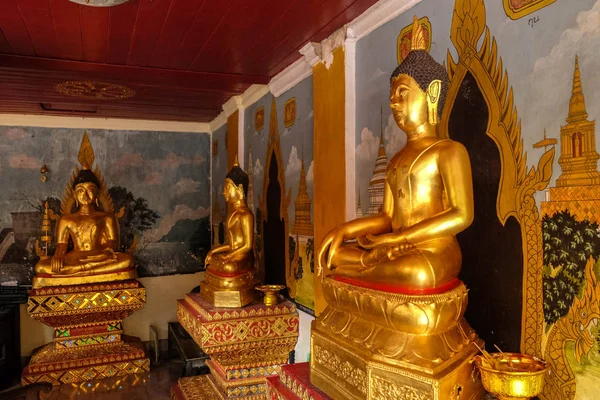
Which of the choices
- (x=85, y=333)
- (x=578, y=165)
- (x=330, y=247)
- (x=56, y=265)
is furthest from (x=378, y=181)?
(x=85, y=333)

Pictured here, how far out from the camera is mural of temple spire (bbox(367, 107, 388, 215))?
9.94 ft

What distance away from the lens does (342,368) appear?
7.40 ft

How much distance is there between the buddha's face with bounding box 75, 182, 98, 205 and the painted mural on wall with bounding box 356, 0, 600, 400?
16.9 ft

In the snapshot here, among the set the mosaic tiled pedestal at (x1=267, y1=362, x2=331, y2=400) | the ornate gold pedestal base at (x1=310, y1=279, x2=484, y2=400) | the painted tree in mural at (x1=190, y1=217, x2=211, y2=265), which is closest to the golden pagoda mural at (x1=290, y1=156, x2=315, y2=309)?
the mosaic tiled pedestal at (x1=267, y1=362, x2=331, y2=400)

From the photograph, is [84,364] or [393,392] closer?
[393,392]

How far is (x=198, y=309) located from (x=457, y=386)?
9.96ft

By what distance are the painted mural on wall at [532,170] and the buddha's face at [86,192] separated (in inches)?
203

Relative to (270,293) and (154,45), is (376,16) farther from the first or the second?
(270,293)

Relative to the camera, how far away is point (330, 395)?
2342mm

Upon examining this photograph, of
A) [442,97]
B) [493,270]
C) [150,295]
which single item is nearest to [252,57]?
[442,97]

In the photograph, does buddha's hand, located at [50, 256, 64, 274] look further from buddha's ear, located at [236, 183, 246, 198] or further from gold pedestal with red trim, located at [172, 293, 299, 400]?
buddha's ear, located at [236, 183, 246, 198]

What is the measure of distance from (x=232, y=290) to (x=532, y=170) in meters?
2.96

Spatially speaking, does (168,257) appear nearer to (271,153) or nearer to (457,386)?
(271,153)

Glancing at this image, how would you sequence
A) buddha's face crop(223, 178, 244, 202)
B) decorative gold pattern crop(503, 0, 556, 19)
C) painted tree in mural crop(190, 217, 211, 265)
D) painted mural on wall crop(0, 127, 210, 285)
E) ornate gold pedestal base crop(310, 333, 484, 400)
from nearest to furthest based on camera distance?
ornate gold pedestal base crop(310, 333, 484, 400) < decorative gold pattern crop(503, 0, 556, 19) < buddha's face crop(223, 178, 244, 202) < painted mural on wall crop(0, 127, 210, 285) < painted tree in mural crop(190, 217, 211, 265)
